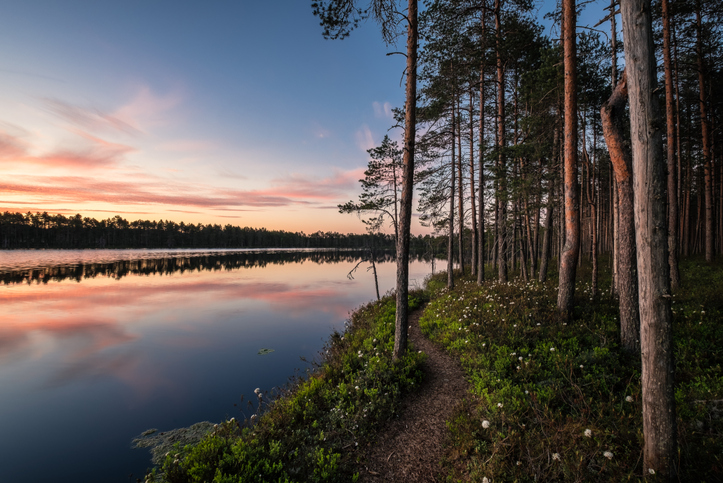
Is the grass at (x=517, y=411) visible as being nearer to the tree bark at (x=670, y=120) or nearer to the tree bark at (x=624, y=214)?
the tree bark at (x=624, y=214)

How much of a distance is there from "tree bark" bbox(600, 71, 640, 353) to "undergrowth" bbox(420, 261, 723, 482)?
0.40m

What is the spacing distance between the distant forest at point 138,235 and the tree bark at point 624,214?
78034mm

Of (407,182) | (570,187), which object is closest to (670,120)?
(570,187)

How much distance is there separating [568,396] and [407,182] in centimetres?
520

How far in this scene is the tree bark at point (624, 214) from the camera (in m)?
6.16

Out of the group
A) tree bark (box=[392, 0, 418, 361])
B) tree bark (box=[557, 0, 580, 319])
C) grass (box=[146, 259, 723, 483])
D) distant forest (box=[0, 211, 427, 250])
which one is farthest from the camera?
distant forest (box=[0, 211, 427, 250])

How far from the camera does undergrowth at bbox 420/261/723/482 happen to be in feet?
11.2

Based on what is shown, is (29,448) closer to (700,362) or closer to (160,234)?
(700,362)

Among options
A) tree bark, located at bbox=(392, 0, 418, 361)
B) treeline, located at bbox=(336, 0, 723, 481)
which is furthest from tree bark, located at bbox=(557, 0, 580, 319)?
tree bark, located at bbox=(392, 0, 418, 361)

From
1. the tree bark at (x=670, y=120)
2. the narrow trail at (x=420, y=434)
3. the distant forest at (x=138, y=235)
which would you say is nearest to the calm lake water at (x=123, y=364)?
the narrow trail at (x=420, y=434)

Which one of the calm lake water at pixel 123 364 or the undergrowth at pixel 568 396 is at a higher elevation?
the undergrowth at pixel 568 396

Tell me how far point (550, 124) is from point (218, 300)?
25.4 m

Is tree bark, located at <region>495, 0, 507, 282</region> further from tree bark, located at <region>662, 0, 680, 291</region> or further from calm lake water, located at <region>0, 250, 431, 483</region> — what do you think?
calm lake water, located at <region>0, 250, 431, 483</region>

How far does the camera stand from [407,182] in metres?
6.96
